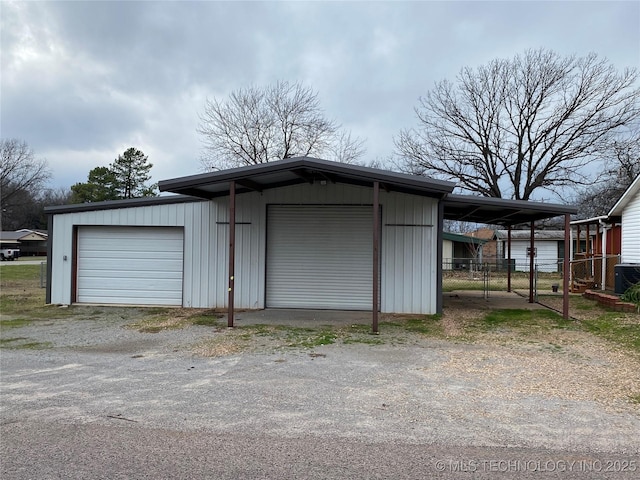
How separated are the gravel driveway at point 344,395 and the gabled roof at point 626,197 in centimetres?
927

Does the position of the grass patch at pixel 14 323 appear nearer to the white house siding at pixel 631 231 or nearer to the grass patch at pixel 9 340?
the grass patch at pixel 9 340

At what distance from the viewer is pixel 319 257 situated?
1198 centimetres

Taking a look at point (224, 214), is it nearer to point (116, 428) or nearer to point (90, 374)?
point (90, 374)

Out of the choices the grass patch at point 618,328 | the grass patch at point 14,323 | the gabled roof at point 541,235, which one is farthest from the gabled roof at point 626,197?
the gabled roof at point 541,235

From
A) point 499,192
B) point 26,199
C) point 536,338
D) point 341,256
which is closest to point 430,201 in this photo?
point 341,256

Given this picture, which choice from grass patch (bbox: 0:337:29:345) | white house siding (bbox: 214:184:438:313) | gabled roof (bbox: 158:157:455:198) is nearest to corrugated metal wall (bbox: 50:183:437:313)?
white house siding (bbox: 214:184:438:313)

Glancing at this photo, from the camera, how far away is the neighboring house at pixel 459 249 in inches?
1267

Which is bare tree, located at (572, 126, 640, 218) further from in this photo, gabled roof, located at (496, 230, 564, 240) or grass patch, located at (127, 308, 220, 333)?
grass patch, located at (127, 308, 220, 333)

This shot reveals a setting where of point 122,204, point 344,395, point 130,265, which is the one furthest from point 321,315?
point 122,204

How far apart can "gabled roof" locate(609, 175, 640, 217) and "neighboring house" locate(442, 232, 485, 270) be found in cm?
1313

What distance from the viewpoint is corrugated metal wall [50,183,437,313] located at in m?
11.2

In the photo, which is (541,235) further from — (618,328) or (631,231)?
(618,328)

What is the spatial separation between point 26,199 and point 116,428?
236 feet

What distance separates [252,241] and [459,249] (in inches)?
1133
